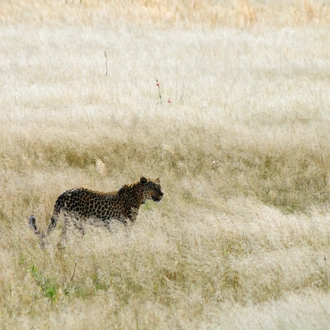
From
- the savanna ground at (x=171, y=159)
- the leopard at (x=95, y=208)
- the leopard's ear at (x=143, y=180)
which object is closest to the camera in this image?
the savanna ground at (x=171, y=159)

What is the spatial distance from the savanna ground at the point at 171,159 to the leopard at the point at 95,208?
0.56 feet

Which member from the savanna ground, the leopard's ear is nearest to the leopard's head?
the leopard's ear

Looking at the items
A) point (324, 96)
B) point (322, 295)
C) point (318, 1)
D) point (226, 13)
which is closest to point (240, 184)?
point (322, 295)

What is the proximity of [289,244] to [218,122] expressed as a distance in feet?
16.1

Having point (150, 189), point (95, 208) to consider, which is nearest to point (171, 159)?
point (150, 189)

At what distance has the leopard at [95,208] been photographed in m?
8.62

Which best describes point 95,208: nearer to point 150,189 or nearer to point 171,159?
point 150,189

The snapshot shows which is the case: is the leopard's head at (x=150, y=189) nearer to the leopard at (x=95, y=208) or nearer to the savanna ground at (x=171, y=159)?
the leopard at (x=95, y=208)

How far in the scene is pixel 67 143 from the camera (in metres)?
12.0

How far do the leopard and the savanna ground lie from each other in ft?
0.56

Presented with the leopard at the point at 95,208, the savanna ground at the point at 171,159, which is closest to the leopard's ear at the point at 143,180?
the leopard at the point at 95,208

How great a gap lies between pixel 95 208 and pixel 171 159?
3.37 m

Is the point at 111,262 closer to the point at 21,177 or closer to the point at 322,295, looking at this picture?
the point at 322,295

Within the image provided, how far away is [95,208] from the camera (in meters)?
8.66
